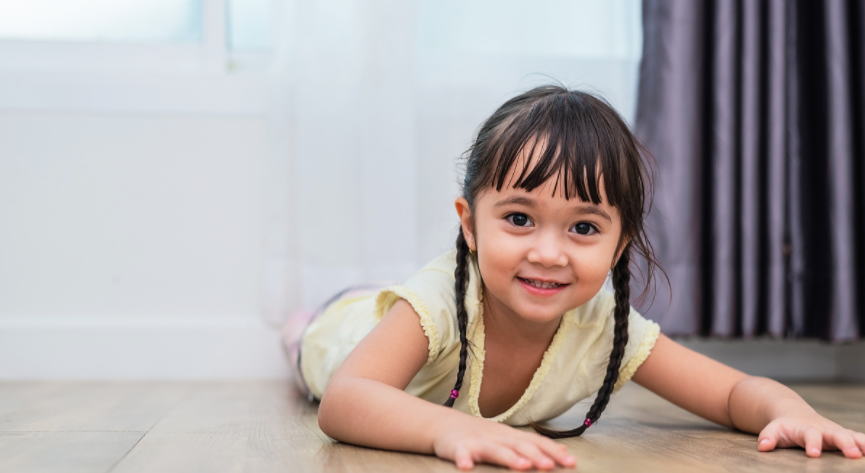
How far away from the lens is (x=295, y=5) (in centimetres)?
146

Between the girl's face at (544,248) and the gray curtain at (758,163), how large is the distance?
66 cm

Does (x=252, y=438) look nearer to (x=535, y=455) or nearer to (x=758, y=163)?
(x=535, y=455)

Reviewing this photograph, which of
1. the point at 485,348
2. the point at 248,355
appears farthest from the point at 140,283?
the point at 485,348

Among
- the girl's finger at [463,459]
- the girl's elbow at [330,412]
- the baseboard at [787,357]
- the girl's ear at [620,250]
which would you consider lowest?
the baseboard at [787,357]

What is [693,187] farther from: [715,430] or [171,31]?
[171,31]

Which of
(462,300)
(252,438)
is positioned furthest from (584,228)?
(252,438)

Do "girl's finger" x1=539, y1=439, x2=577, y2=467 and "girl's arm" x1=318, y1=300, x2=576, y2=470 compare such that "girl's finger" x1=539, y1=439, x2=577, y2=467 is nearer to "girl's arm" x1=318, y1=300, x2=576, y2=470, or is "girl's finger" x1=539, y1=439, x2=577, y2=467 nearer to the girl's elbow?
"girl's arm" x1=318, y1=300, x2=576, y2=470

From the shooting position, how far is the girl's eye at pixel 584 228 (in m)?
0.85

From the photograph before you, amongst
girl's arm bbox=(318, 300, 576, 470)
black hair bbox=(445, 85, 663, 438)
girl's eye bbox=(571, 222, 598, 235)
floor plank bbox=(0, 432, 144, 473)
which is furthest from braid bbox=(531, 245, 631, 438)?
floor plank bbox=(0, 432, 144, 473)

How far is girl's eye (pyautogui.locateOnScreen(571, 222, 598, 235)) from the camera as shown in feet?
2.79

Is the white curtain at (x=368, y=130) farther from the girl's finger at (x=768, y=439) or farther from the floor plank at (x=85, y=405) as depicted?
the girl's finger at (x=768, y=439)

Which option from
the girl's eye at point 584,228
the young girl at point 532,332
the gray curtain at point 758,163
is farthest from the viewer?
the gray curtain at point 758,163

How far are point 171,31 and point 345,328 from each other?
2.94 feet

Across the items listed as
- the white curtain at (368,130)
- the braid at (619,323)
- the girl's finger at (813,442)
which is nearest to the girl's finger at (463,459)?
the braid at (619,323)
